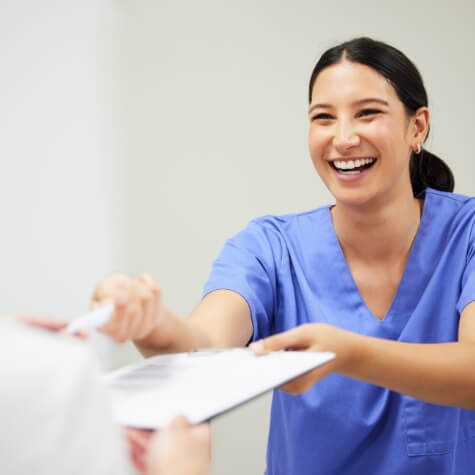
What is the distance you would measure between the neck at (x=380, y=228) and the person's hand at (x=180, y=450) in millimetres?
645

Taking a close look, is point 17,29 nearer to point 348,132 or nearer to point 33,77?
point 33,77

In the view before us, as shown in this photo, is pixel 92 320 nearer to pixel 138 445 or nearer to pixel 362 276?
pixel 138 445

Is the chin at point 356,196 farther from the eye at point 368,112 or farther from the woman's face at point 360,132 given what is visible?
the eye at point 368,112

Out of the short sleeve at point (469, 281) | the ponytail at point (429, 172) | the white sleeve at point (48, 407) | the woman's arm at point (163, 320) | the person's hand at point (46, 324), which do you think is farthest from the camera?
the ponytail at point (429, 172)

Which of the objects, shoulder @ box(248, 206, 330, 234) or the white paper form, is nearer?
the white paper form

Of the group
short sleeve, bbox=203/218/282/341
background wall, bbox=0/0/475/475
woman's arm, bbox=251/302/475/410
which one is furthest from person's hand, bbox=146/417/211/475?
background wall, bbox=0/0/475/475

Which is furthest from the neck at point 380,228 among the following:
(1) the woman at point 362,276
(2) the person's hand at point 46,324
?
(2) the person's hand at point 46,324

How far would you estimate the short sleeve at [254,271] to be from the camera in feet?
3.23

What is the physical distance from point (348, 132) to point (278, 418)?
A: 18.2 inches

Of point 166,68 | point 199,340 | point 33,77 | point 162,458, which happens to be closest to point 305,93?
point 166,68

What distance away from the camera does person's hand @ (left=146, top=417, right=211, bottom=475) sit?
0.45m

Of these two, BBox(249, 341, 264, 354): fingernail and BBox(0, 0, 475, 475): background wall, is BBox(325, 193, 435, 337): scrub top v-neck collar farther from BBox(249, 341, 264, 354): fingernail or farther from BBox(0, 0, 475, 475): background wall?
BBox(0, 0, 475, 475): background wall

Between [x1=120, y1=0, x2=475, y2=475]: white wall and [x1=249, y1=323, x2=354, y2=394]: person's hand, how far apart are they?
0.96 meters

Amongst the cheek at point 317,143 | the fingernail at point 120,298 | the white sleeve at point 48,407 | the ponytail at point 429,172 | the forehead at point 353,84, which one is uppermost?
the forehead at point 353,84
